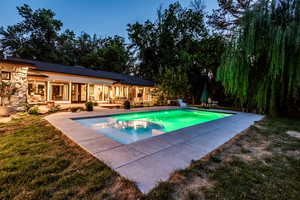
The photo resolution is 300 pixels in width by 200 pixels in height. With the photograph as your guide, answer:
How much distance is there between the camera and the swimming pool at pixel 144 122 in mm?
6825

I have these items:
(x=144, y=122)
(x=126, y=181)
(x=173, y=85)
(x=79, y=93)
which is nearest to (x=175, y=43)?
(x=173, y=85)

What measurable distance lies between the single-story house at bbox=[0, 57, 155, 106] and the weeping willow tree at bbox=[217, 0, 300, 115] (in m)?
13.0

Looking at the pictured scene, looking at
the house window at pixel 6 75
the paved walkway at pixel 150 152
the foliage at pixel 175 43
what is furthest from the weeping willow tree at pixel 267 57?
the foliage at pixel 175 43

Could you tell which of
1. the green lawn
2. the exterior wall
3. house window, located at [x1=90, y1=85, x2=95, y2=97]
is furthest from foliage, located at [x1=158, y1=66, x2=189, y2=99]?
the green lawn

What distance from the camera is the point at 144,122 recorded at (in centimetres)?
968

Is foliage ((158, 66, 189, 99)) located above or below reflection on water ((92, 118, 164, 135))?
above

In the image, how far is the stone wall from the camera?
32.8 ft

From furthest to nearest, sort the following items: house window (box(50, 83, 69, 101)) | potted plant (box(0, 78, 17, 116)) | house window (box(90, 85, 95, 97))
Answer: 1. house window (box(90, 85, 95, 97))
2. house window (box(50, 83, 69, 101))
3. potted plant (box(0, 78, 17, 116))

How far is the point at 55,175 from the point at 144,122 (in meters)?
7.16

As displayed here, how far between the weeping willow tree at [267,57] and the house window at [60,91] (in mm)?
17767

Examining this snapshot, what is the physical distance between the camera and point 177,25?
→ 26.0 meters

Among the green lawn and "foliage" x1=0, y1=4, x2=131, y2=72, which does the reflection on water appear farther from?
"foliage" x1=0, y1=4, x2=131, y2=72

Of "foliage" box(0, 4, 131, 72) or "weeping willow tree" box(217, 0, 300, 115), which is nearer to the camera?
"weeping willow tree" box(217, 0, 300, 115)

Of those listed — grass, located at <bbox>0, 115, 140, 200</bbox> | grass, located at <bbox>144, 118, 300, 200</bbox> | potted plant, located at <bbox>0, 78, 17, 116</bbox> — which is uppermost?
potted plant, located at <bbox>0, 78, 17, 116</bbox>
